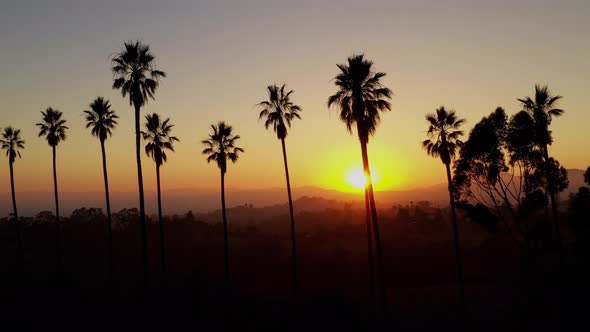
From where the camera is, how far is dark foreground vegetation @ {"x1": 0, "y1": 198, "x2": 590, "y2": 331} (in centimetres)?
3300

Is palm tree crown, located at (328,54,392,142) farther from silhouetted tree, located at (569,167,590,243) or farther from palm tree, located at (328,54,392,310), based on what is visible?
silhouetted tree, located at (569,167,590,243)

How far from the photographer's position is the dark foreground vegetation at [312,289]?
108 feet

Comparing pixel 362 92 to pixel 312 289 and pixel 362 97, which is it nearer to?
pixel 362 97

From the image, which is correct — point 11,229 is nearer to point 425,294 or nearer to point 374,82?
point 425,294

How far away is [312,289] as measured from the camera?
198 feet

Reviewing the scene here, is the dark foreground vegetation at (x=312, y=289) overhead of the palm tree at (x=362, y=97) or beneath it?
beneath

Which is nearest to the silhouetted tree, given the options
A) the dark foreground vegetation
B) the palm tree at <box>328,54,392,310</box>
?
the dark foreground vegetation

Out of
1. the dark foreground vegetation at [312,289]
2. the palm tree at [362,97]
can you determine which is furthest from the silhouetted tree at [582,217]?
the palm tree at [362,97]

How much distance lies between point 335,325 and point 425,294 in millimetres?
23654

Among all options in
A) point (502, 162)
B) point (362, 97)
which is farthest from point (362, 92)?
point (502, 162)

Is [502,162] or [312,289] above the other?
[502,162]

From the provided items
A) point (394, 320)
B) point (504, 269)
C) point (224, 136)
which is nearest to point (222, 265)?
point (224, 136)

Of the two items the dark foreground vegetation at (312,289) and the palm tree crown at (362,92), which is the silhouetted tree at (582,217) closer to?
the dark foreground vegetation at (312,289)

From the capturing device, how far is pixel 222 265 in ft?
270
